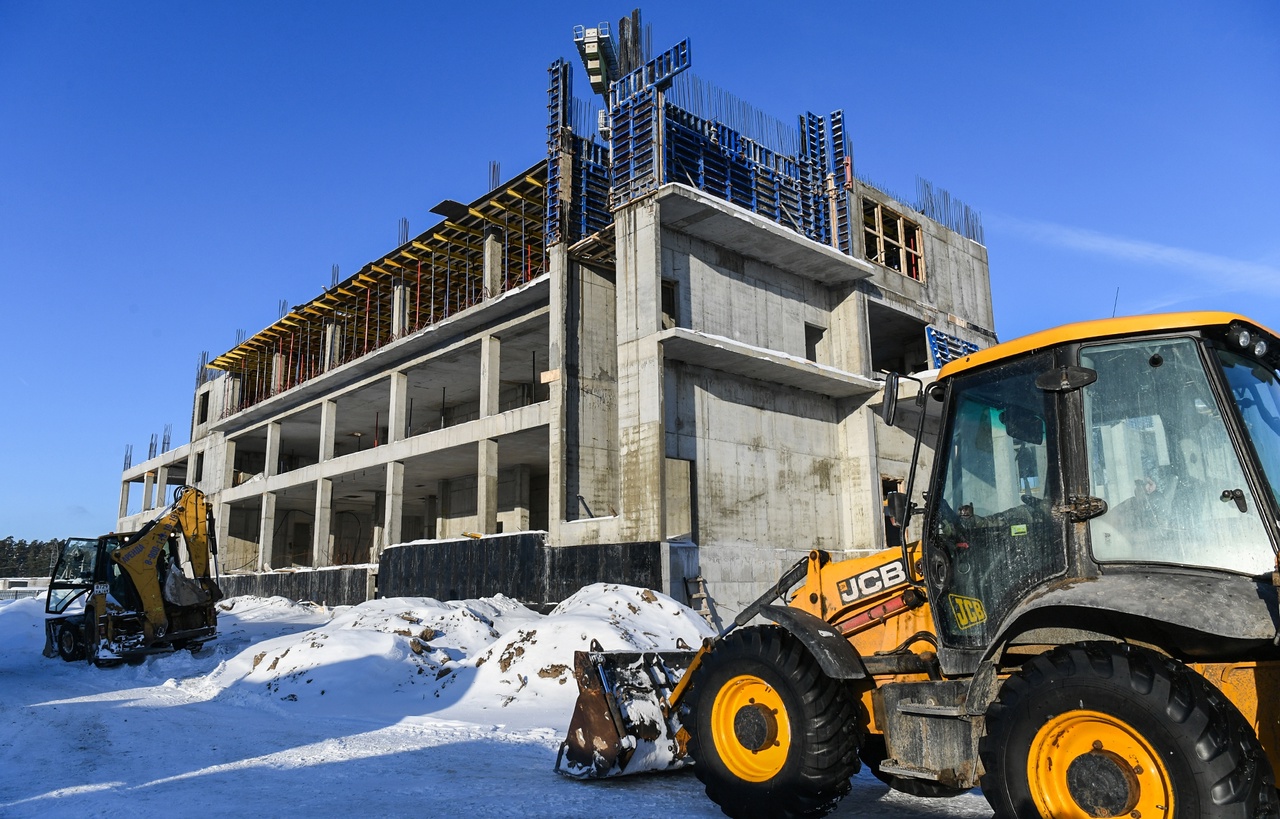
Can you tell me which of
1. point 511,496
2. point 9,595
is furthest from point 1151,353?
point 9,595

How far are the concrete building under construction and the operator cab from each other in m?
13.2

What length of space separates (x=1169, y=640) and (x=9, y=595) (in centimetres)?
4930

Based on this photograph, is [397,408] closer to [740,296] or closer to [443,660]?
[740,296]

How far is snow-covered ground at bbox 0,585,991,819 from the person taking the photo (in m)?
6.02

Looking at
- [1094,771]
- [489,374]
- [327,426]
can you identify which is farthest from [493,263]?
[1094,771]

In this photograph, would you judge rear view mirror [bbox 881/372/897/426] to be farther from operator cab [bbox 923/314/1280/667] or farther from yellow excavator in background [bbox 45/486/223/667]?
yellow excavator in background [bbox 45/486/223/667]

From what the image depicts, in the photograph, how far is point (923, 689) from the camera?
478cm

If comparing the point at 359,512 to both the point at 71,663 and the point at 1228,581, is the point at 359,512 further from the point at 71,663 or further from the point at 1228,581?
the point at 1228,581

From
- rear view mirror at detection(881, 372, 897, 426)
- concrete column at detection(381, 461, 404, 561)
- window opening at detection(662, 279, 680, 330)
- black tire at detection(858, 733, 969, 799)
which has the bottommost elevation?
black tire at detection(858, 733, 969, 799)

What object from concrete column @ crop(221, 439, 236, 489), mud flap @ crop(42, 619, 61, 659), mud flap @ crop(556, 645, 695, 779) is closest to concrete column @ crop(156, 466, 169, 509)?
concrete column @ crop(221, 439, 236, 489)

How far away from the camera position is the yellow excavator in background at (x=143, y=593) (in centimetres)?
1608

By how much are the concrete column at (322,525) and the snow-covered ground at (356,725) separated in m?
13.3

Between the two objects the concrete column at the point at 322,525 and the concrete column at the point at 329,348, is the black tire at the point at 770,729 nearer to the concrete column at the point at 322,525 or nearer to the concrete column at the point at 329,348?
the concrete column at the point at 322,525

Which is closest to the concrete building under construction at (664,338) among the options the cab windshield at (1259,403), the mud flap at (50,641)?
the mud flap at (50,641)
